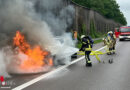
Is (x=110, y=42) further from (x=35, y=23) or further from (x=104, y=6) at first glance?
(x=104, y=6)

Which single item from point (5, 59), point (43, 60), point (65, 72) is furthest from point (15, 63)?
point (65, 72)

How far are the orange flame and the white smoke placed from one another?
0.23 meters

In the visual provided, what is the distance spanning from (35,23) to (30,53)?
1198mm

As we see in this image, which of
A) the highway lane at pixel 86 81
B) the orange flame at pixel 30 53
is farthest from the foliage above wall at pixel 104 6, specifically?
the highway lane at pixel 86 81

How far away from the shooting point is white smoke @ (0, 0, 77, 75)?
8406mm

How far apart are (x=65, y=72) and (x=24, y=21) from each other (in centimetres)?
245

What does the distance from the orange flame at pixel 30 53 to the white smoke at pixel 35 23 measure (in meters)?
0.23

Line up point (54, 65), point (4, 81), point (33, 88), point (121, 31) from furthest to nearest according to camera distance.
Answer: point (121, 31), point (54, 65), point (4, 81), point (33, 88)

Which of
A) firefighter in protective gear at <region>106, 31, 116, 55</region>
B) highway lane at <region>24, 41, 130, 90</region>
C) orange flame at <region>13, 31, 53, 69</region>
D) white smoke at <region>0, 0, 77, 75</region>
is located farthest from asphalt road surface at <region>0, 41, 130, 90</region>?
firefighter in protective gear at <region>106, 31, 116, 55</region>

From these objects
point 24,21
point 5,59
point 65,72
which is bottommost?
point 65,72

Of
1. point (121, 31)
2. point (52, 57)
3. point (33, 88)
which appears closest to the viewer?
point (33, 88)

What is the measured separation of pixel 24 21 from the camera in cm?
884

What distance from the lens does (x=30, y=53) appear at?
886cm

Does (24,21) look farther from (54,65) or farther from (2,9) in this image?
(54,65)
